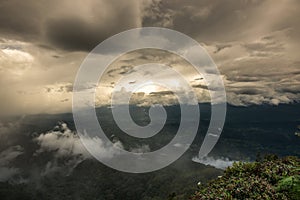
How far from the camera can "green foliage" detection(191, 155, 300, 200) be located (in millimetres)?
15923

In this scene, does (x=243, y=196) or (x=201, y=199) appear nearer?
(x=243, y=196)

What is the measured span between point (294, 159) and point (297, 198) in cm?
961

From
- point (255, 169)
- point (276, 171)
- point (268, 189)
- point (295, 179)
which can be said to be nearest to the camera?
point (295, 179)

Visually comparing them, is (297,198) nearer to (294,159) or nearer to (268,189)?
(268,189)

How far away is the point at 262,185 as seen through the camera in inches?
720

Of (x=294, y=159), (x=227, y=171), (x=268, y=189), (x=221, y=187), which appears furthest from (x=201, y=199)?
(x=294, y=159)

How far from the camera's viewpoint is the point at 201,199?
18.9 m

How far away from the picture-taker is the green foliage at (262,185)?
15.9m

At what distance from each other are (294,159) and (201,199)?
410 inches

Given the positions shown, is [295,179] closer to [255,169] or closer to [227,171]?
[255,169]

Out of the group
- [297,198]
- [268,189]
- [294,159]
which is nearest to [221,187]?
[268,189]

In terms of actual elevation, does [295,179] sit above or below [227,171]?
above

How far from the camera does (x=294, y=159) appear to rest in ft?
78.5

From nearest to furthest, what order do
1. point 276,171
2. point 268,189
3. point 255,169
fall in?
point 268,189 < point 276,171 < point 255,169
